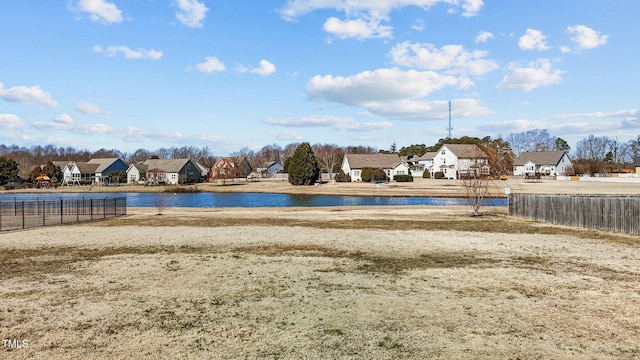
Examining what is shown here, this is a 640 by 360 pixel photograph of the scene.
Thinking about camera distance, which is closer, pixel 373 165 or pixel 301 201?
pixel 301 201

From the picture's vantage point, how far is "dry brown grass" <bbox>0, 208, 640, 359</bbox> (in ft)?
22.9

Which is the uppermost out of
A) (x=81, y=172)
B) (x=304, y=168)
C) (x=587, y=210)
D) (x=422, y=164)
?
(x=422, y=164)

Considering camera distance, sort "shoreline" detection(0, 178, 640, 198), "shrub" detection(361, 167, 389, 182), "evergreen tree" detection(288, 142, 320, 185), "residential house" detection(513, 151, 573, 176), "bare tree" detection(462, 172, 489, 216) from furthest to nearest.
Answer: "residential house" detection(513, 151, 573, 176), "shrub" detection(361, 167, 389, 182), "evergreen tree" detection(288, 142, 320, 185), "shoreline" detection(0, 178, 640, 198), "bare tree" detection(462, 172, 489, 216)

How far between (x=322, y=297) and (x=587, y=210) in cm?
1909

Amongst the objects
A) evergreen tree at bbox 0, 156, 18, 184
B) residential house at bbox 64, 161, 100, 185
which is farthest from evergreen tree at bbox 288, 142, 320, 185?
evergreen tree at bbox 0, 156, 18, 184

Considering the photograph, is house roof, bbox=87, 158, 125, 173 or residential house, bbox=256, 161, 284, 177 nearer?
house roof, bbox=87, 158, 125, 173

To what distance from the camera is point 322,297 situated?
971 cm

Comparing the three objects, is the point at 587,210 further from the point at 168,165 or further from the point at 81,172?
the point at 81,172

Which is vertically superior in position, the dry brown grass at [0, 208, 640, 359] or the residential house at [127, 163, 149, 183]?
the residential house at [127, 163, 149, 183]

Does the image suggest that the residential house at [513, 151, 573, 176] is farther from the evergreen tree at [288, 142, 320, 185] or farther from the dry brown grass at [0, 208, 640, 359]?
the dry brown grass at [0, 208, 640, 359]

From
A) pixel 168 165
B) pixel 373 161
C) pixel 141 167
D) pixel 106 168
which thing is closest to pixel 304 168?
pixel 373 161

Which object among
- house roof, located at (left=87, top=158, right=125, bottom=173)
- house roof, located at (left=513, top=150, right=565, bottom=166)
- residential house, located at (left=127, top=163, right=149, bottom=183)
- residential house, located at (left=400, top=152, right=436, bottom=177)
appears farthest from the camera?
house roof, located at (left=87, top=158, right=125, bottom=173)

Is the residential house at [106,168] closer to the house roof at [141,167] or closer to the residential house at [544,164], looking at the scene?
the house roof at [141,167]

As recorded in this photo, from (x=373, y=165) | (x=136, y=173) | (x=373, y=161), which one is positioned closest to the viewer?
(x=373, y=165)
